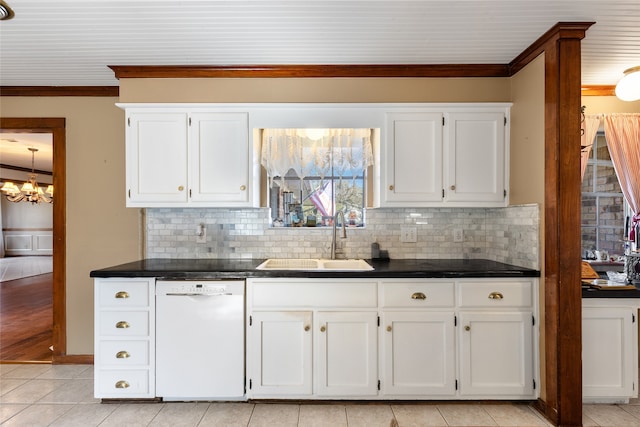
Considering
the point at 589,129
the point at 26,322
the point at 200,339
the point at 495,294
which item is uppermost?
the point at 589,129

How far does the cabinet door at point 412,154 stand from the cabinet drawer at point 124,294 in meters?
1.83

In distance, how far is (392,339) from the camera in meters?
2.47

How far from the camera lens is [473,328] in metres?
2.48

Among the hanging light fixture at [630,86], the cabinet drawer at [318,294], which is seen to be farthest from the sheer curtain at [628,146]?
the cabinet drawer at [318,294]

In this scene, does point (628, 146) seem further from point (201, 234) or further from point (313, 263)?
point (201, 234)

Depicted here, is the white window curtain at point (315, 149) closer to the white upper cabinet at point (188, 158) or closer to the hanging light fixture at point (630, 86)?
the white upper cabinet at point (188, 158)

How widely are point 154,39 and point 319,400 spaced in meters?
2.66

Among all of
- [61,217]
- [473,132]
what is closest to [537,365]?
[473,132]

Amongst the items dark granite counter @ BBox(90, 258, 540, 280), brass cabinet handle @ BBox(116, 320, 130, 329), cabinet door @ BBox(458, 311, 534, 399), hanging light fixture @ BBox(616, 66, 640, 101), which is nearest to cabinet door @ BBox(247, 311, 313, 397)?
dark granite counter @ BBox(90, 258, 540, 280)

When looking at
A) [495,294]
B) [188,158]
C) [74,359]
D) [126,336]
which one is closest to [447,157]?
[495,294]

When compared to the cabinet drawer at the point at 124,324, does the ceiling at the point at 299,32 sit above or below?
above

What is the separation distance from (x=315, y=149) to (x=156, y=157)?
1228 mm

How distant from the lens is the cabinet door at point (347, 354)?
2.46m

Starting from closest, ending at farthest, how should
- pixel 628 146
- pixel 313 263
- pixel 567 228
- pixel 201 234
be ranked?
1. pixel 567 228
2. pixel 313 263
3. pixel 201 234
4. pixel 628 146
